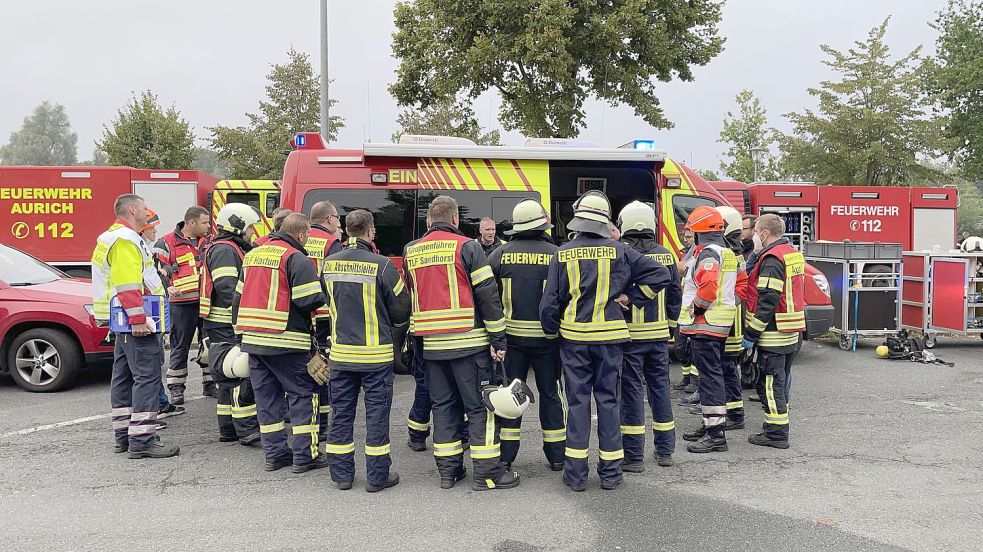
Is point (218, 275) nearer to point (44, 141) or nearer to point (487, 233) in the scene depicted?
point (487, 233)

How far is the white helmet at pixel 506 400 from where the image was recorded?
4.43 m

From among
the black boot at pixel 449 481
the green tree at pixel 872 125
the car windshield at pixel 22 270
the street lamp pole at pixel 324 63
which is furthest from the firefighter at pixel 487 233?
the green tree at pixel 872 125

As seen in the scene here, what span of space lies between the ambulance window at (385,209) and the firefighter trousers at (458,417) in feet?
11.0

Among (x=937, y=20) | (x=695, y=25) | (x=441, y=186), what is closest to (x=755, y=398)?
(x=441, y=186)

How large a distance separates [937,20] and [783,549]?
96.8ft

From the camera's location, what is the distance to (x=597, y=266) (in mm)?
4535

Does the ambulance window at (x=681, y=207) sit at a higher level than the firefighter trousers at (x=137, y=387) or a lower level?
higher

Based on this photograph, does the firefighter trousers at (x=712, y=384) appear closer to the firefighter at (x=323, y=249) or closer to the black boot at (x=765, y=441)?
the black boot at (x=765, y=441)

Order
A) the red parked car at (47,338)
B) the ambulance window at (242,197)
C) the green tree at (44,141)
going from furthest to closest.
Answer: the green tree at (44,141) < the ambulance window at (242,197) < the red parked car at (47,338)

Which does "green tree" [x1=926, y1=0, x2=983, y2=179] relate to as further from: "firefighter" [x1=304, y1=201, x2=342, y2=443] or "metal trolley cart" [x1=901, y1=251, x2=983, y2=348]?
"firefighter" [x1=304, y1=201, x2=342, y2=443]

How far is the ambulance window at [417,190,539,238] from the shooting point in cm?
780

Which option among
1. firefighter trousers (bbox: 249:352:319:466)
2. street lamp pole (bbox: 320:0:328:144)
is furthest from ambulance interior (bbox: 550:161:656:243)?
street lamp pole (bbox: 320:0:328:144)

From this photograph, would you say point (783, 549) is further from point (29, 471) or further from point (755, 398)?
point (29, 471)

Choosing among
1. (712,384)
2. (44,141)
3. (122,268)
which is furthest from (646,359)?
(44,141)
